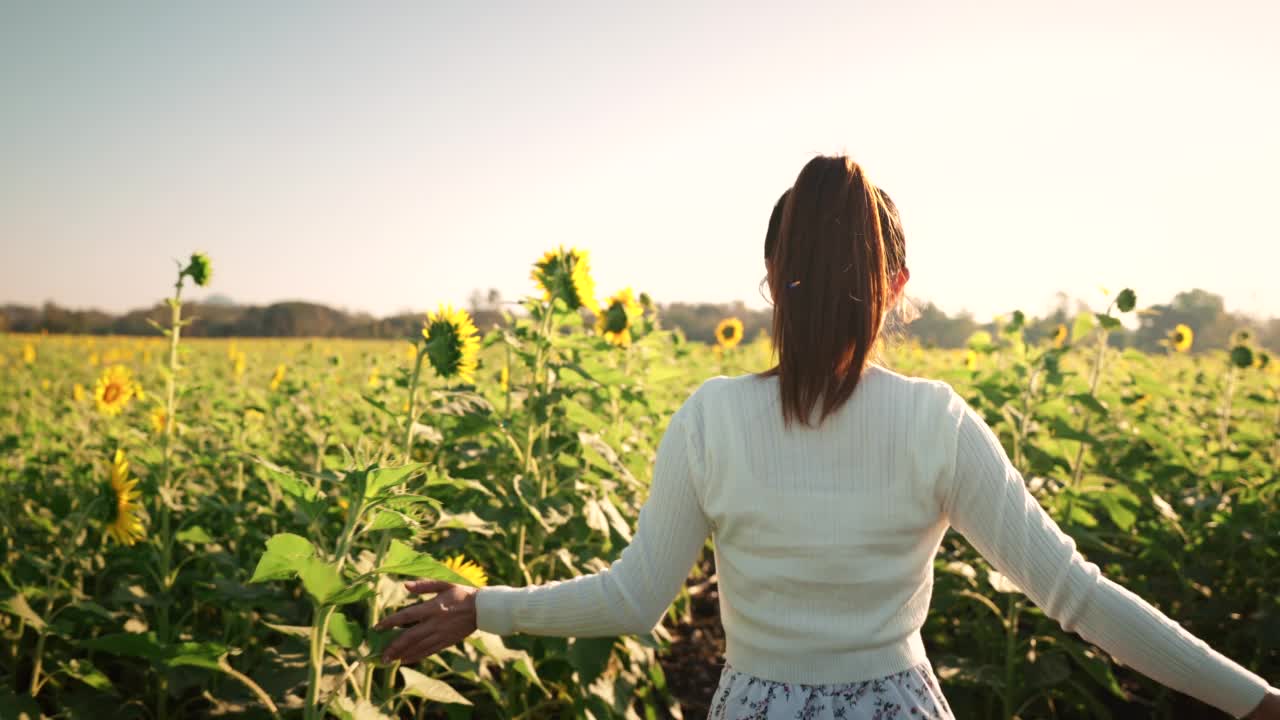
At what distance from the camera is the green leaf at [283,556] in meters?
1.03

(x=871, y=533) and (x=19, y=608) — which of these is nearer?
(x=871, y=533)

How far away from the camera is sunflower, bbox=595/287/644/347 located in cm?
340

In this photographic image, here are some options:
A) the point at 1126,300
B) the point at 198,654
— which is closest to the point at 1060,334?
the point at 1126,300

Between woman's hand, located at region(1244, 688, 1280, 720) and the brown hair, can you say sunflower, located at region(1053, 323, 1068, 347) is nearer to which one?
woman's hand, located at region(1244, 688, 1280, 720)

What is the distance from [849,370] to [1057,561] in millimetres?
402

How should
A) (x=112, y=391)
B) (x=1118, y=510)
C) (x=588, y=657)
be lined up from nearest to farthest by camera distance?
(x=588, y=657) → (x=1118, y=510) → (x=112, y=391)

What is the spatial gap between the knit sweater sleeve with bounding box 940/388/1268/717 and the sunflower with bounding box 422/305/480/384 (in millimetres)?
1249

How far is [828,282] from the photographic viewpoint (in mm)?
1205

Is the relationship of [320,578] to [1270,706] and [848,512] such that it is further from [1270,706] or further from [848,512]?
[1270,706]

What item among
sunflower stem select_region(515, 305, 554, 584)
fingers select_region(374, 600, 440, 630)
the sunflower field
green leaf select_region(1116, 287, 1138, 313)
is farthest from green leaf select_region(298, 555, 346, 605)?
green leaf select_region(1116, 287, 1138, 313)

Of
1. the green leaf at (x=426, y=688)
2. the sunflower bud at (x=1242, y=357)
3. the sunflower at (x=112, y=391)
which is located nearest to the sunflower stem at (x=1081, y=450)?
the sunflower bud at (x=1242, y=357)

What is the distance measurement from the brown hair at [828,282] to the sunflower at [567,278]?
1354 millimetres

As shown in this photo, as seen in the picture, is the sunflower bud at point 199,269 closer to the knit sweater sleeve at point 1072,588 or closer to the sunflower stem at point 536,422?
the sunflower stem at point 536,422

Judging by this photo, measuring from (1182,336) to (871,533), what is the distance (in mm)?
6086
